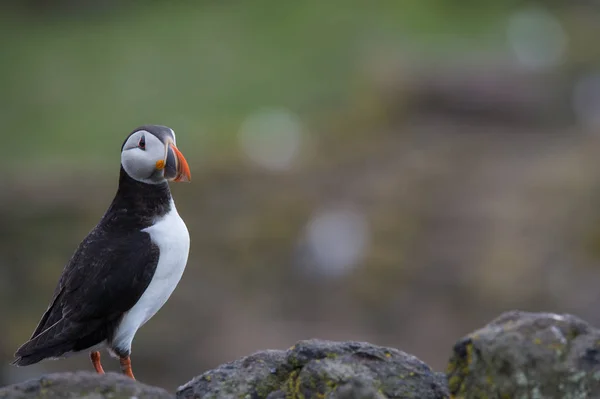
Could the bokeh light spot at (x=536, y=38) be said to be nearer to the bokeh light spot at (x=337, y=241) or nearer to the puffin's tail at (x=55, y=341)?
the bokeh light spot at (x=337, y=241)

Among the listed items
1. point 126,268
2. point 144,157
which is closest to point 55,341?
point 126,268

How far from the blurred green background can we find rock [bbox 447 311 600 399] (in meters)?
8.31

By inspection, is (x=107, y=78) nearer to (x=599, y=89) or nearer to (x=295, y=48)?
(x=295, y=48)

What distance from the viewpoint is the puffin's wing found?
5828 mm

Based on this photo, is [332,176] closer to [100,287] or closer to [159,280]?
[159,280]

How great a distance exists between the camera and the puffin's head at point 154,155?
19.1 feet

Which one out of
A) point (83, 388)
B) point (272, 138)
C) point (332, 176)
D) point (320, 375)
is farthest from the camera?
point (272, 138)

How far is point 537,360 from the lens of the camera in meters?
4.84

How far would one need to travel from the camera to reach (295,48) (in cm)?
2619

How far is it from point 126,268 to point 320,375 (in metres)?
1.25

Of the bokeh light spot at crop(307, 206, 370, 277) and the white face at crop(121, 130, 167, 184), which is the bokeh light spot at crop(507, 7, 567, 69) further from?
the white face at crop(121, 130, 167, 184)

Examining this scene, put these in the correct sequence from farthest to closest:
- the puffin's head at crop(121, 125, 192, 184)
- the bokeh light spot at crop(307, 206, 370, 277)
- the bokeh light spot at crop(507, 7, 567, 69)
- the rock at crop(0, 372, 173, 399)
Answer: the bokeh light spot at crop(507, 7, 567, 69), the bokeh light spot at crop(307, 206, 370, 277), the puffin's head at crop(121, 125, 192, 184), the rock at crop(0, 372, 173, 399)

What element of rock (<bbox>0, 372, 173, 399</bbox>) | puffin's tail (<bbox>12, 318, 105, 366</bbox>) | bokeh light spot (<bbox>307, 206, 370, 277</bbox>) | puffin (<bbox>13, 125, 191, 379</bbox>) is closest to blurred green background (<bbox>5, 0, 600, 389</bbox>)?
bokeh light spot (<bbox>307, 206, 370, 277</bbox>)

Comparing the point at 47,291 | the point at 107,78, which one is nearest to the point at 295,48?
the point at 107,78
